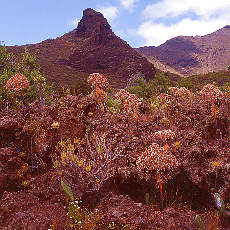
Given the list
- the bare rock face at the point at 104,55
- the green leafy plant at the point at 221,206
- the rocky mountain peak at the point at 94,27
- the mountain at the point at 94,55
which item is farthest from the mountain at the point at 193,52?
the green leafy plant at the point at 221,206

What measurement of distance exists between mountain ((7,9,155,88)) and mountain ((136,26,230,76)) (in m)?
27.6

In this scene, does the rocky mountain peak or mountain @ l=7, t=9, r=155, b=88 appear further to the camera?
the rocky mountain peak

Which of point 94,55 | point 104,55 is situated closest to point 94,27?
point 104,55

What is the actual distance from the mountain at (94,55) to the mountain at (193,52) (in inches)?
1088

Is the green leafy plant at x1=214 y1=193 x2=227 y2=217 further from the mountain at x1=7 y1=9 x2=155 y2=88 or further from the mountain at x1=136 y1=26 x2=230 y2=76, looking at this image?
the mountain at x1=136 y1=26 x2=230 y2=76

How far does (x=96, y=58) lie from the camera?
7488 cm

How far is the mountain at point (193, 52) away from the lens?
104106 mm

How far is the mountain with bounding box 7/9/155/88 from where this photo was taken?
66.5 meters

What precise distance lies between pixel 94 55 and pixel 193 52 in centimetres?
6964

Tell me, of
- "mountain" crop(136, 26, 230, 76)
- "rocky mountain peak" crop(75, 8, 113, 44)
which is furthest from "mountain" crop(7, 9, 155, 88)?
"mountain" crop(136, 26, 230, 76)

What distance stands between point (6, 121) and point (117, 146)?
249 centimetres

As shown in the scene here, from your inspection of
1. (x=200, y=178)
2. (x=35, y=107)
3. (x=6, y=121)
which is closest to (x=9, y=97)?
(x=35, y=107)

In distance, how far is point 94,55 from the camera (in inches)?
2975

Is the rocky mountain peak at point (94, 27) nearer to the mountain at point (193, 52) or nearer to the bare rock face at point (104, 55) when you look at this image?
the bare rock face at point (104, 55)
